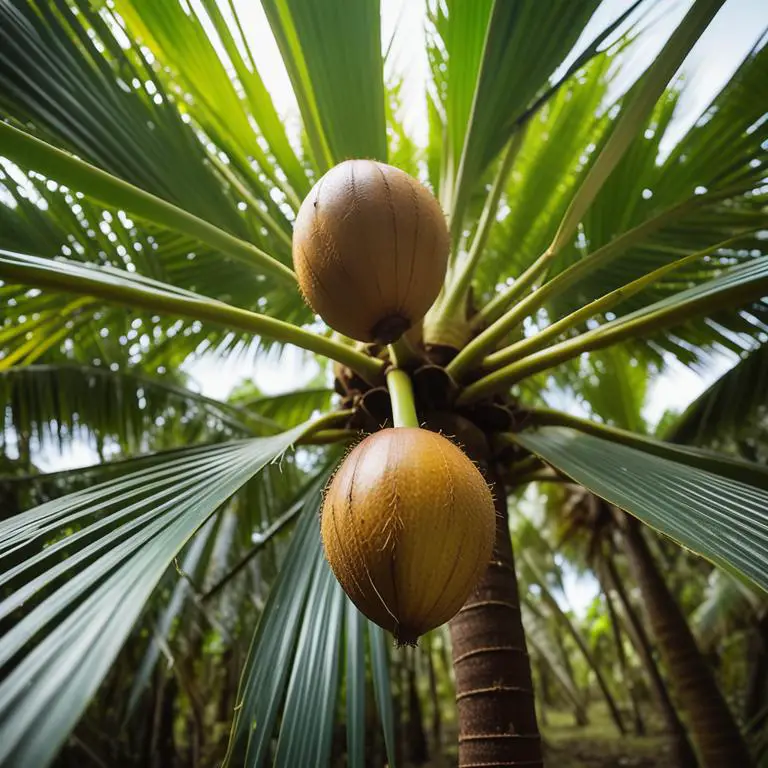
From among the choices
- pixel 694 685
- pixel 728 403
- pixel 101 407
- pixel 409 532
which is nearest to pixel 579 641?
pixel 694 685

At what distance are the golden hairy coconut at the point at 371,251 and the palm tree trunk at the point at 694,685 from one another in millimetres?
1958

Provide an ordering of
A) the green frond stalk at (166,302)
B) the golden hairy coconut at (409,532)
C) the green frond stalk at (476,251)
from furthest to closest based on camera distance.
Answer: the green frond stalk at (476,251)
the green frond stalk at (166,302)
the golden hairy coconut at (409,532)

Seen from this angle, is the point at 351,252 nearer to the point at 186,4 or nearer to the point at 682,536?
the point at 682,536

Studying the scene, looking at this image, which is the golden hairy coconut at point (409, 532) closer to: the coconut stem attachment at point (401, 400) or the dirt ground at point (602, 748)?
the coconut stem attachment at point (401, 400)

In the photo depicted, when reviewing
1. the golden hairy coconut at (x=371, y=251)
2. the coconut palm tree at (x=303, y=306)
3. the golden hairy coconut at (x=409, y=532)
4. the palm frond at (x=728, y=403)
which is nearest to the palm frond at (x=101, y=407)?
the coconut palm tree at (x=303, y=306)

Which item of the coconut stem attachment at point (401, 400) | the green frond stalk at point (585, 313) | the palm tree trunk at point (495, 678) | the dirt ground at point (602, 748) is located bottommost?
the dirt ground at point (602, 748)

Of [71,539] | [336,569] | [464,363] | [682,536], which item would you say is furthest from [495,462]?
[71,539]

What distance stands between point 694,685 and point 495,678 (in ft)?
4.60

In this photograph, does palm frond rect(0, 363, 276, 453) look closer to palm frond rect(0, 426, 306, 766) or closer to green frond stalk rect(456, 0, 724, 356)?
palm frond rect(0, 426, 306, 766)

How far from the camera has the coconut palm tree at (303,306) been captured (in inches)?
33.8

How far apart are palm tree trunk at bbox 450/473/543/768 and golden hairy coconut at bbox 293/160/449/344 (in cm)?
59

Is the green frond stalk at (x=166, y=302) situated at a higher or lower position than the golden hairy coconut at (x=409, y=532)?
higher

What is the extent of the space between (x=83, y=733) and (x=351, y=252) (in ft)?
8.05

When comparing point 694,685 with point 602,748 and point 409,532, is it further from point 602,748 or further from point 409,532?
point 602,748
